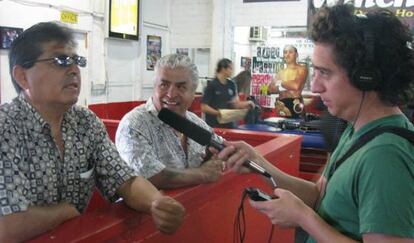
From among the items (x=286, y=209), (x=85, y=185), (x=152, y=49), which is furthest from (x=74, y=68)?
(x=152, y=49)

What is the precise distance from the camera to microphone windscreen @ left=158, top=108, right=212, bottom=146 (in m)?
1.54

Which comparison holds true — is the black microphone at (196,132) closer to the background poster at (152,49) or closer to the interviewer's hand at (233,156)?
the interviewer's hand at (233,156)

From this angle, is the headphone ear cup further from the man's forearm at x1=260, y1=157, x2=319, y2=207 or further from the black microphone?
the man's forearm at x1=260, y1=157, x2=319, y2=207

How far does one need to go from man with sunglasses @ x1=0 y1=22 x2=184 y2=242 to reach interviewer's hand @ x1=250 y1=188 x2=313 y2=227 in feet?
1.11

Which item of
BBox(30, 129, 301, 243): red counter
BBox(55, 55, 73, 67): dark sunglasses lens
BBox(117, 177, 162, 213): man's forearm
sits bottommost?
BBox(30, 129, 301, 243): red counter

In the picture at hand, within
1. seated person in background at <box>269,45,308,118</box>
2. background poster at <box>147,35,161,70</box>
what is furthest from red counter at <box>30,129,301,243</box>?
background poster at <box>147,35,161,70</box>

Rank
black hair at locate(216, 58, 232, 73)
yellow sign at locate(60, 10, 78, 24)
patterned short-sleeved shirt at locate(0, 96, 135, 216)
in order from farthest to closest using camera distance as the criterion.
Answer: yellow sign at locate(60, 10, 78, 24) < black hair at locate(216, 58, 232, 73) < patterned short-sleeved shirt at locate(0, 96, 135, 216)

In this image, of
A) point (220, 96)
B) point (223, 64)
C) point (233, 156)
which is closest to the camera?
point (233, 156)

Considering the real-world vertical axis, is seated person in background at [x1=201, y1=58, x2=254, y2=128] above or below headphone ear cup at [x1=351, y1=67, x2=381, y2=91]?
below

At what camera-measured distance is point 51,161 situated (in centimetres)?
156

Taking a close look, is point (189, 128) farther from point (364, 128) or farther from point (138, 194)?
point (364, 128)

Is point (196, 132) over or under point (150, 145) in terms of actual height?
over

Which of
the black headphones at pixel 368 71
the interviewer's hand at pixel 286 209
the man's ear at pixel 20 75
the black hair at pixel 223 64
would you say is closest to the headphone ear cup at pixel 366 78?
the black headphones at pixel 368 71

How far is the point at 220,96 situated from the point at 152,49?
3.52 meters
